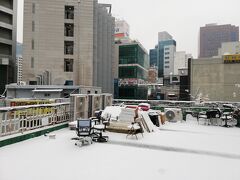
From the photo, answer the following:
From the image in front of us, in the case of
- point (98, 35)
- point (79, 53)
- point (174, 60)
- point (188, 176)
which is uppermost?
point (174, 60)

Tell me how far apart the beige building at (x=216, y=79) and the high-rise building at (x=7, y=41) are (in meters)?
40.7

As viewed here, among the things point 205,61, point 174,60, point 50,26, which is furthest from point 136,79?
point 174,60

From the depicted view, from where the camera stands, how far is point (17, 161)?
5812 millimetres

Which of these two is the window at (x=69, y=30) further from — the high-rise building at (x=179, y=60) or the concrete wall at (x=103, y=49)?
the high-rise building at (x=179, y=60)

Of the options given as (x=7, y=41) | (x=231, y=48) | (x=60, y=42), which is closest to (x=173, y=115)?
(x=60, y=42)

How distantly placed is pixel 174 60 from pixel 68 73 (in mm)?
128940

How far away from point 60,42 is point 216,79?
115 ft

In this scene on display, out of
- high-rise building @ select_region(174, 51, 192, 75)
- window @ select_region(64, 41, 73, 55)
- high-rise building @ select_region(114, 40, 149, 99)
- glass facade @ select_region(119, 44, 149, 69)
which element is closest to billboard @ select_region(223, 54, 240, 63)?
glass facade @ select_region(119, 44, 149, 69)

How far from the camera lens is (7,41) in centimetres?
4319

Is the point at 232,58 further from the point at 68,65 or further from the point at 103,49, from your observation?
the point at 68,65

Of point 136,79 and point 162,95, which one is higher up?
point 136,79

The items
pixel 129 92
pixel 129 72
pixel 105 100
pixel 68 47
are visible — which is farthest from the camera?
pixel 129 72

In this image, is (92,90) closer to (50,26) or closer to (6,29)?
(50,26)

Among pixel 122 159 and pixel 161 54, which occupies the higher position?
pixel 161 54
